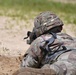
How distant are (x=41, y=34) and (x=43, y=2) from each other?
1610 centimetres

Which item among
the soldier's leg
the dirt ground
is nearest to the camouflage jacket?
the soldier's leg

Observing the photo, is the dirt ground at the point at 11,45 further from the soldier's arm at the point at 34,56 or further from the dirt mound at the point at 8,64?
the soldier's arm at the point at 34,56

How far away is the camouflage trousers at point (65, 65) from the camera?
19.0 ft

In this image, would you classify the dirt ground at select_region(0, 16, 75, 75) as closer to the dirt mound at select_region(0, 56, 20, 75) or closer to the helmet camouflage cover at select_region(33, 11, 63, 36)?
the dirt mound at select_region(0, 56, 20, 75)

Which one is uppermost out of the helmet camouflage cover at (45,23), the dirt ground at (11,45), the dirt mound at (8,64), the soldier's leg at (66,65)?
the helmet camouflage cover at (45,23)

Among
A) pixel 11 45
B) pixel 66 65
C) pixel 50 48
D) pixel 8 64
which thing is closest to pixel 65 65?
pixel 66 65

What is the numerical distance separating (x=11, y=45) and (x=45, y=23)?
145 inches

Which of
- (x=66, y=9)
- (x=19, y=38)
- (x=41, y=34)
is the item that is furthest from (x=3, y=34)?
(x=66, y=9)

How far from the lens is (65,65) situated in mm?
5910

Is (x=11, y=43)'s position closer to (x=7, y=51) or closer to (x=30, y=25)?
(x=7, y=51)

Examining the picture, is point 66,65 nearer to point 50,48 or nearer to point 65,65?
point 65,65

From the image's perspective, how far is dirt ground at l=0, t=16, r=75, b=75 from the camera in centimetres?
803

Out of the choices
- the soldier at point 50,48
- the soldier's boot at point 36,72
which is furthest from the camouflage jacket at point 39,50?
the soldier's boot at point 36,72

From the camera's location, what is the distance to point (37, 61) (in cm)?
630
